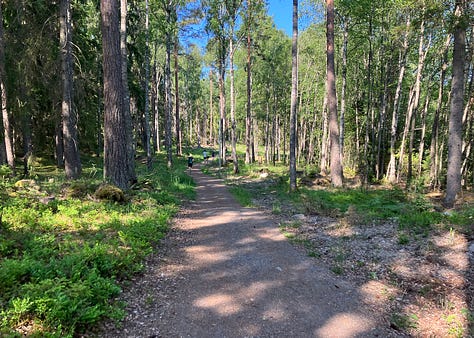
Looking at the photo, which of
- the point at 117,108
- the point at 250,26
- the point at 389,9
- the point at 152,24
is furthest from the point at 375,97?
the point at 117,108

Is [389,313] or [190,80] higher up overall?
[190,80]

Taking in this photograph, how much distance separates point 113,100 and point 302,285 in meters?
8.39

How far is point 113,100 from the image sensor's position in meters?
9.59

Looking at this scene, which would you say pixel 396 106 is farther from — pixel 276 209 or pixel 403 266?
pixel 403 266

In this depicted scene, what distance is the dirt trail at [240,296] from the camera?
3764 mm

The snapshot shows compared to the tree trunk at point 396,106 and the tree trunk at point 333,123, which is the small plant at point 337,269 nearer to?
the tree trunk at point 333,123

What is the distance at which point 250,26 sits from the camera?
24.1 m

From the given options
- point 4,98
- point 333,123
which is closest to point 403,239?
point 333,123

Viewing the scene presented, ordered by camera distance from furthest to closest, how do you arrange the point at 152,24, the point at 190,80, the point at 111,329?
the point at 190,80, the point at 152,24, the point at 111,329

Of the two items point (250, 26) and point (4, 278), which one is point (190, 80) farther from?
point (4, 278)

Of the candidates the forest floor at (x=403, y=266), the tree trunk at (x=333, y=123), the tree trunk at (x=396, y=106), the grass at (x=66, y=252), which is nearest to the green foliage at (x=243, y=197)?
the forest floor at (x=403, y=266)

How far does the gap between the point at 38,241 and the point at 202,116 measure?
65.9 m

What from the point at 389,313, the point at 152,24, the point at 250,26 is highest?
the point at 250,26

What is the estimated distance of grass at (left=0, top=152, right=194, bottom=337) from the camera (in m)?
3.27
